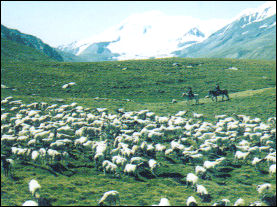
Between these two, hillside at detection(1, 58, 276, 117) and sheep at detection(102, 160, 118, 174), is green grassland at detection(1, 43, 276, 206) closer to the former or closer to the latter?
hillside at detection(1, 58, 276, 117)

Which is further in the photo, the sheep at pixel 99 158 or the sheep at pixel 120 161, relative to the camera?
the sheep at pixel 99 158

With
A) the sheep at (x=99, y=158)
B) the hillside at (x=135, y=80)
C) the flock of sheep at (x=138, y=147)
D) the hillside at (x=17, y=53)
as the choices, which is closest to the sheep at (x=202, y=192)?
the flock of sheep at (x=138, y=147)

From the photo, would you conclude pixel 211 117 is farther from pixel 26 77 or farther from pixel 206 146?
pixel 26 77

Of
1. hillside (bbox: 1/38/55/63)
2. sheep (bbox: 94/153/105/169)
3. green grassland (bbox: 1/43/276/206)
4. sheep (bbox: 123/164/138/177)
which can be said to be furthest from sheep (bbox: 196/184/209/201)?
hillside (bbox: 1/38/55/63)

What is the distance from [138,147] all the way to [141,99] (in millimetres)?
28339

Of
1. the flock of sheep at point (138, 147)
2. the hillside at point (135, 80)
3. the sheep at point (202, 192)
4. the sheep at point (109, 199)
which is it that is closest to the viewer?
the sheep at point (109, 199)

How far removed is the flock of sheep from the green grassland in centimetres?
57

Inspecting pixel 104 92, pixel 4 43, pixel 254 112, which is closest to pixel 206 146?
pixel 254 112

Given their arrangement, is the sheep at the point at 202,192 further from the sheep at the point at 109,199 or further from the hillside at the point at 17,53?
the hillside at the point at 17,53

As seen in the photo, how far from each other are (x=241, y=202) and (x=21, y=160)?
12.8 meters

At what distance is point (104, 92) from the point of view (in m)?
50.5

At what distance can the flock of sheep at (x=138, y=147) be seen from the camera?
588 inches

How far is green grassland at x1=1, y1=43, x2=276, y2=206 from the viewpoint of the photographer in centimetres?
1316

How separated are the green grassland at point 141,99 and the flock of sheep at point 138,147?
0.57m
